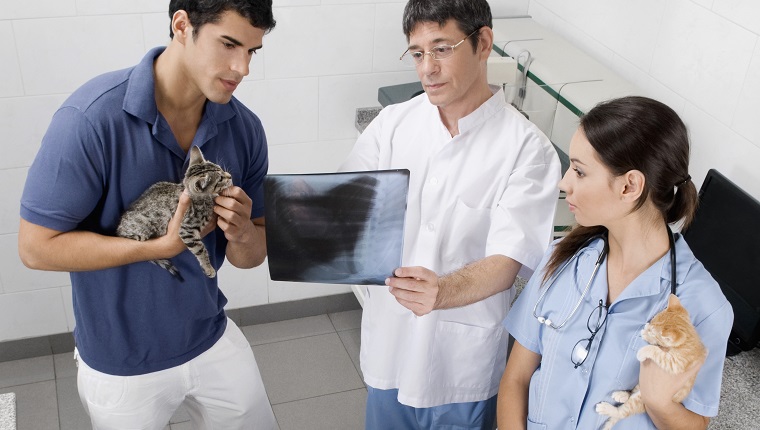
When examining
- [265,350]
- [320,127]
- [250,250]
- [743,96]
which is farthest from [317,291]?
[743,96]

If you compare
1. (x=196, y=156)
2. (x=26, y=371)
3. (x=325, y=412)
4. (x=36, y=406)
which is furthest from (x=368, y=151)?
(x=26, y=371)

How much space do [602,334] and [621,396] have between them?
14 centimetres

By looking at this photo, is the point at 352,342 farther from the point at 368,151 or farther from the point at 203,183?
the point at 203,183

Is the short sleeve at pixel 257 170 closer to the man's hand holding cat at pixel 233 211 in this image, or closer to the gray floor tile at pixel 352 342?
the man's hand holding cat at pixel 233 211

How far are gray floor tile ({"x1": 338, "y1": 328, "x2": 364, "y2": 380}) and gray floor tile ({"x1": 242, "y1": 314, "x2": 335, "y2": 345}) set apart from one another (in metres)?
0.07

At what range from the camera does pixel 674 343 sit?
4.80ft

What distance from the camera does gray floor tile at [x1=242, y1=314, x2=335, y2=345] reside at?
3.68 meters

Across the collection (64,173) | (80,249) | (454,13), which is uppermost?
(454,13)

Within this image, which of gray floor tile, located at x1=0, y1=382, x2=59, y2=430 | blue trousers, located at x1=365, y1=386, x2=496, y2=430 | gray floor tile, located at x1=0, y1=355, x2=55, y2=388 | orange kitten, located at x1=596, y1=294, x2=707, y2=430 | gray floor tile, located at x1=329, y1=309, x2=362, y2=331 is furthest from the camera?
gray floor tile, located at x1=329, y1=309, x2=362, y2=331

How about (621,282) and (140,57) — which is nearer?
(621,282)

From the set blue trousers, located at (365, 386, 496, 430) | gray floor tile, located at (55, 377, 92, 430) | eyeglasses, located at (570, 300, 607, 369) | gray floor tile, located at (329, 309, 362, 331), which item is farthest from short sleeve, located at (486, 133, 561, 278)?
gray floor tile, located at (55, 377, 92, 430)

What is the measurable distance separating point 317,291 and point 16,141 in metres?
1.52

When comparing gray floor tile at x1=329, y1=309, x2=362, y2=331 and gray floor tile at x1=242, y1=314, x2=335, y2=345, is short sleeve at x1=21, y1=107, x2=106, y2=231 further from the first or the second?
gray floor tile at x1=329, y1=309, x2=362, y2=331

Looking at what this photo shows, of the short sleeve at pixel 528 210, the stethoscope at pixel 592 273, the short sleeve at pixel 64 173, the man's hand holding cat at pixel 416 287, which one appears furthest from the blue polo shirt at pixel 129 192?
the stethoscope at pixel 592 273
